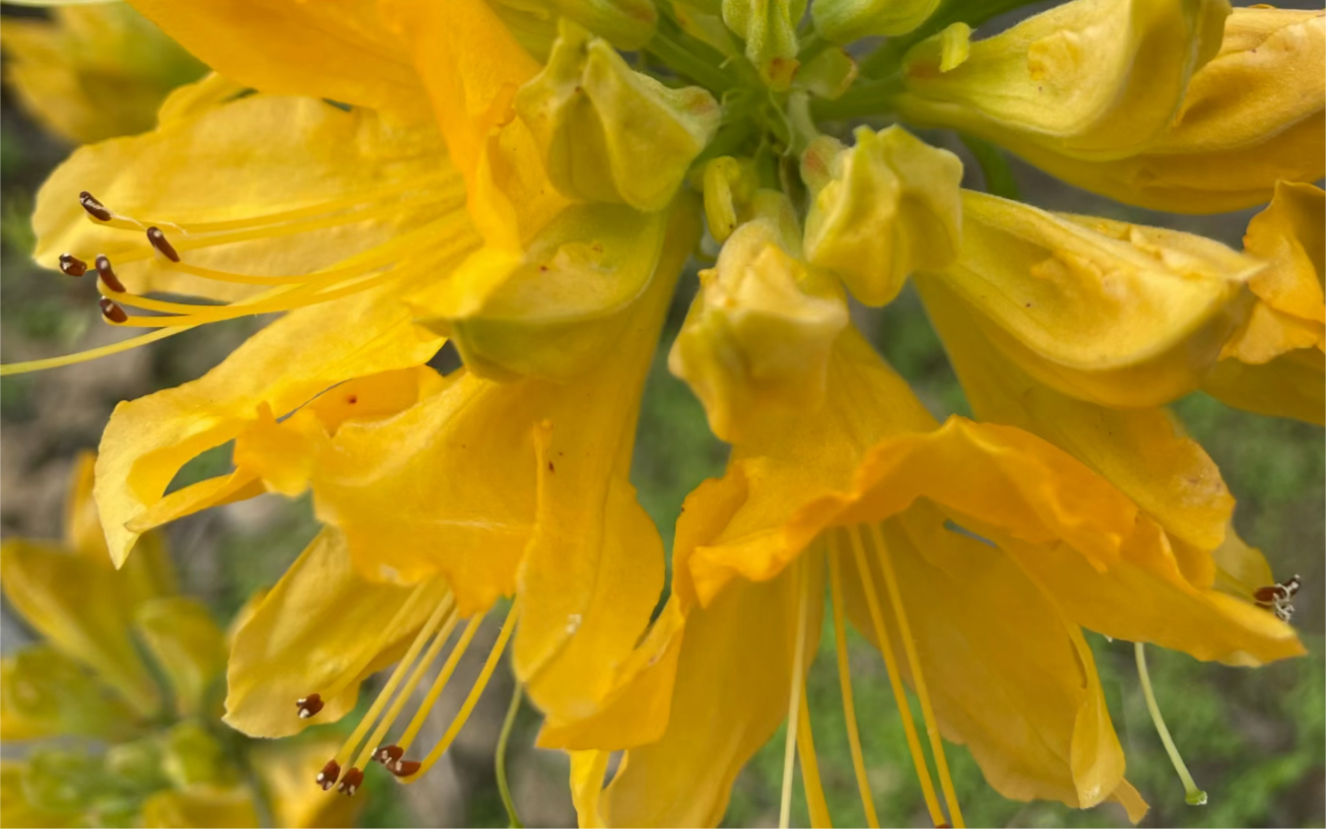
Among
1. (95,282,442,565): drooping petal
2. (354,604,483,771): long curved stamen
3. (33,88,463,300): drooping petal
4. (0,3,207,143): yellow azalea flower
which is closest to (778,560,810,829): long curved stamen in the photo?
(354,604,483,771): long curved stamen

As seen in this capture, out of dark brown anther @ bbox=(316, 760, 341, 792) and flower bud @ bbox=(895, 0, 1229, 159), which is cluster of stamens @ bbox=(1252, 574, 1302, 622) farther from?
dark brown anther @ bbox=(316, 760, 341, 792)

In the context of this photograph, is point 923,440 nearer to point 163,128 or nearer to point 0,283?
point 163,128

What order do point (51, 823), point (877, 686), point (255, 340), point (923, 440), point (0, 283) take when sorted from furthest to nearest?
point (0, 283)
point (877, 686)
point (51, 823)
point (255, 340)
point (923, 440)

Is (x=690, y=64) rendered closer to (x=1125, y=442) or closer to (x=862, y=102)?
(x=862, y=102)

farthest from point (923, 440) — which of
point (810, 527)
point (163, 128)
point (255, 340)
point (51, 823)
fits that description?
point (51, 823)

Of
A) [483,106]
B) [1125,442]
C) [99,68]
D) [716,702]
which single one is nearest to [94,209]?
[483,106]
